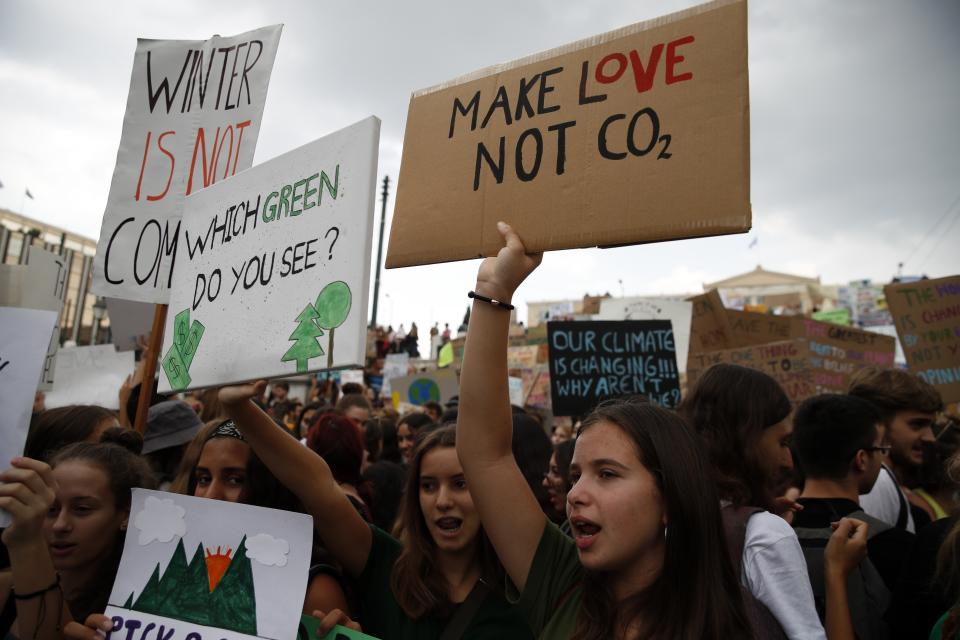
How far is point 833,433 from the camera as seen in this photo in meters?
2.74

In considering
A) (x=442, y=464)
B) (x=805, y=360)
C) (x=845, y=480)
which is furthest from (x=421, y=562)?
(x=805, y=360)

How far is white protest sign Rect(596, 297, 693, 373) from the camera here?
677cm

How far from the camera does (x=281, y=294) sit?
1.91 metres

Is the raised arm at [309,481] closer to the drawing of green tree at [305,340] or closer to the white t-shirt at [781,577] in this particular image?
the drawing of green tree at [305,340]

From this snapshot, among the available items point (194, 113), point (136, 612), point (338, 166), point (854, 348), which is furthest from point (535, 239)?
point (854, 348)

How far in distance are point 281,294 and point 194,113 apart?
1.35 metres

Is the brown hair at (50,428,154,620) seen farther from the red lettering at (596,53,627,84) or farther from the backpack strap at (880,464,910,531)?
the backpack strap at (880,464,910,531)

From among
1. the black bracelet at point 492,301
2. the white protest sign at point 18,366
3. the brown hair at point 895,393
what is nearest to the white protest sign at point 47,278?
the white protest sign at point 18,366

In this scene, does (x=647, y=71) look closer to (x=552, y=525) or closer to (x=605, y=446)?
(x=605, y=446)

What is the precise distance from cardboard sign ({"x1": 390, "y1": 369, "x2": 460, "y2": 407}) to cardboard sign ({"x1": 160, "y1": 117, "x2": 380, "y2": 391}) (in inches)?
273

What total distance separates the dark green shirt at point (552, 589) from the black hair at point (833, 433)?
4.79ft

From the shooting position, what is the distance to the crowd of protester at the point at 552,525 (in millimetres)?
1600

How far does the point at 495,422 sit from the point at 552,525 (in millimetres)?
316

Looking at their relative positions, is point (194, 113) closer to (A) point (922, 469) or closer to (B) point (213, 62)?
→ (B) point (213, 62)
